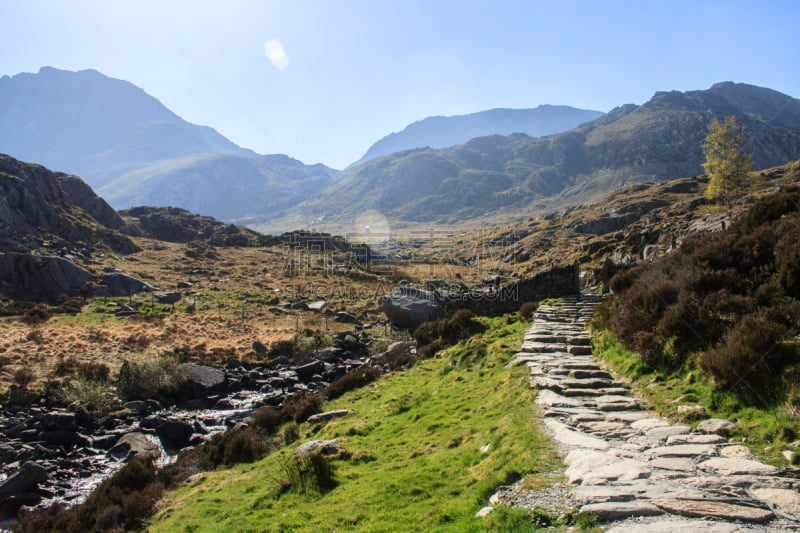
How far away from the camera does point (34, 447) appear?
18.6 m

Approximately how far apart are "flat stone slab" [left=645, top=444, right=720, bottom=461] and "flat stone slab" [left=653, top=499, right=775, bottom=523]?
174cm

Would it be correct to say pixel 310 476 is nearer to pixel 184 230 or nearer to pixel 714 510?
pixel 714 510

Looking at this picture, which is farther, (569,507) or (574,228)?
(574,228)

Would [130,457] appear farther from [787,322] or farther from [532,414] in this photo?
[787,322]

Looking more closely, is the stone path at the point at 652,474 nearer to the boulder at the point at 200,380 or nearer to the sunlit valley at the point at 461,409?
the sunlit valley at the point at 461,409

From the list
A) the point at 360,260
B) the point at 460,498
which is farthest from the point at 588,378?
the point at 360,260

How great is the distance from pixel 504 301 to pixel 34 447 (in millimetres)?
25274

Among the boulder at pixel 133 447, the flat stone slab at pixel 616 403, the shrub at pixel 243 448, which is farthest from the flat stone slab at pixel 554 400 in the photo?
the boulder at pixel 133 447

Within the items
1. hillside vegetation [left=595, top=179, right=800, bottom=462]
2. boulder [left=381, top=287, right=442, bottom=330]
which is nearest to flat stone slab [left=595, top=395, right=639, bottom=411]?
hillside vegetation [left=595, top=179, right=800, bottom=462]

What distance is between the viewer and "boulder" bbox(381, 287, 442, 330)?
3481 cm

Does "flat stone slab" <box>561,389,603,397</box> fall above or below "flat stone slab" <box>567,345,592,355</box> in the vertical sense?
below

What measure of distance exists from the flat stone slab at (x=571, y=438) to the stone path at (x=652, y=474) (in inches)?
0.7

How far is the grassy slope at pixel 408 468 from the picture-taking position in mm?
7234

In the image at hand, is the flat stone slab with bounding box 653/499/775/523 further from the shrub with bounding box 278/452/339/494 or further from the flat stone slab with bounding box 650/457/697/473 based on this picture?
the shrub with bounding box 278/452/339/494
